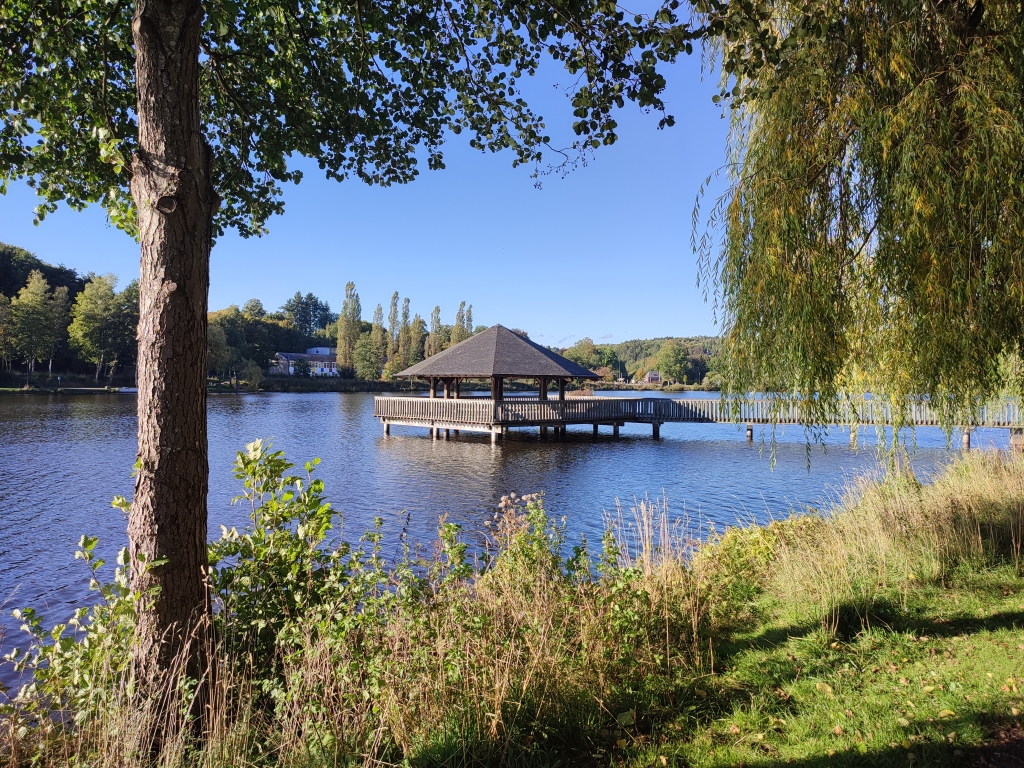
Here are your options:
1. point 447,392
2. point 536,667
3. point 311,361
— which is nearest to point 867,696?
point 536,667

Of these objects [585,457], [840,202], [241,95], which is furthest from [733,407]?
[585,457]

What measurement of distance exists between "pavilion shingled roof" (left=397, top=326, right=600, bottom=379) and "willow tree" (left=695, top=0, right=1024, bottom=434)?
1975 cm

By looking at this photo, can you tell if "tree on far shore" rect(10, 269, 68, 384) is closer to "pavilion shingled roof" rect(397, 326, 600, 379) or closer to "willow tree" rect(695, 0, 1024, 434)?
"pavilion shingled roof" rect(397, 326, 600, 379)

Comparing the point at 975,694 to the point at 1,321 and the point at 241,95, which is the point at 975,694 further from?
the point at 1,321

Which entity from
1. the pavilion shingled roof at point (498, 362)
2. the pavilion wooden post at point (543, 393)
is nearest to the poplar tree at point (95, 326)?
the pavilion shingled roof at point (498, 362)

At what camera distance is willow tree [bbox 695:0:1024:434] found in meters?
3.57

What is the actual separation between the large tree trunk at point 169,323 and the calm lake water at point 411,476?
4220 mm

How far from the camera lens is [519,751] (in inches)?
116

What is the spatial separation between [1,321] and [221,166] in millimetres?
61600

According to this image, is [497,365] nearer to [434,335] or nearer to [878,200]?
[878,200]

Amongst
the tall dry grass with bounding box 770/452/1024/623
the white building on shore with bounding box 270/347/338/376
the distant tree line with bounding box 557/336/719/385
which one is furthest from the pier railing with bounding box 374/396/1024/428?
the white building on shore with bounding box 270/347/338/376

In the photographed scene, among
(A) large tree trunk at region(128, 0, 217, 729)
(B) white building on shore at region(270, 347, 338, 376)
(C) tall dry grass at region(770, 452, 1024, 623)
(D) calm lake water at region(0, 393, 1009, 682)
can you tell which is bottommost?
(D) calm lake water at region(0, 393, 1009, 682)

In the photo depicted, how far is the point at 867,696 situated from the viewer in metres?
3.44

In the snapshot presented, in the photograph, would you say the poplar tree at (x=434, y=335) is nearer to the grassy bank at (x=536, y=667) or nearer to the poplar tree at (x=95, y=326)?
the poplar tree at (x=95, y=326)
